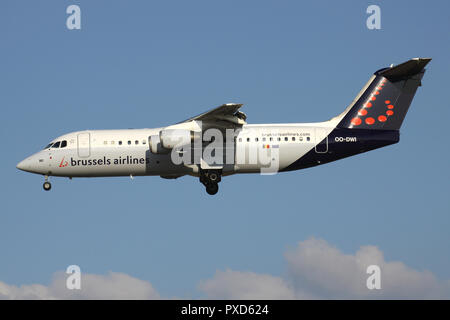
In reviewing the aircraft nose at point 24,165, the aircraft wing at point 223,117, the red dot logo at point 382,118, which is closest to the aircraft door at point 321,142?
the red dot logo at point 382,118

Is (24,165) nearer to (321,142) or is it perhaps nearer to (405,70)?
(321,142)

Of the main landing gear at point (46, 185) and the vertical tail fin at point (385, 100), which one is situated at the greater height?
the vertical tail fin at point (385, 100)

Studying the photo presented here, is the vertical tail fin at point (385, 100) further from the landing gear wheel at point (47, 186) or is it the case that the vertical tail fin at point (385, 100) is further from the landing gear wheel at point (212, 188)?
the landing gear wheel at point (47, 186)

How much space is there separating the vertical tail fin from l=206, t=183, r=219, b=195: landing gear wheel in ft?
18.5

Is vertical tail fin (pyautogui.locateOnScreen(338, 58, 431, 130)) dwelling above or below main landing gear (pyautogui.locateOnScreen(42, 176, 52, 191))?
above

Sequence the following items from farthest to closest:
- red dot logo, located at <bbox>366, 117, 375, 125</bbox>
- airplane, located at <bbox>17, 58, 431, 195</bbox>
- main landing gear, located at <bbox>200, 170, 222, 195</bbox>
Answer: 1. red dot logo, located at <bbox>366, 117, 375, 125</bbox>
2. main landing gear, located at <bbox>200, 170, 222, 195</bbox>
3. airplane, located at <bbox>17, 58, 431, 195</bbox>

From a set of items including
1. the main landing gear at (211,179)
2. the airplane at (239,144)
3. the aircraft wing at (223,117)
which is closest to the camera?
the aircraft wing at (223,117)

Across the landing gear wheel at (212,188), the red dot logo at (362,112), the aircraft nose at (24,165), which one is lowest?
the landing gear wheel at (212,188)

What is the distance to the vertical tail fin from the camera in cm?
3175

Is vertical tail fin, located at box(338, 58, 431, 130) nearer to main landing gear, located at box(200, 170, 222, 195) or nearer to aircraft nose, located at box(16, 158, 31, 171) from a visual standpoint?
main landing gear, located at box(200, 170, 222, 195)

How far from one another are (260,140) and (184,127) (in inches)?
125

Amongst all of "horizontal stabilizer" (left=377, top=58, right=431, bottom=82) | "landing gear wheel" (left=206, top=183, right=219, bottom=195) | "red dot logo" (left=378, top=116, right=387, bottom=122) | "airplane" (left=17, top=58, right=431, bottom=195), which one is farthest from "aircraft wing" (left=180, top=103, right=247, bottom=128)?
"horizontal stabilizer" (left=377, top=58, right=431, bottom=82)

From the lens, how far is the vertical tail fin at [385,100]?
31.8 meters
